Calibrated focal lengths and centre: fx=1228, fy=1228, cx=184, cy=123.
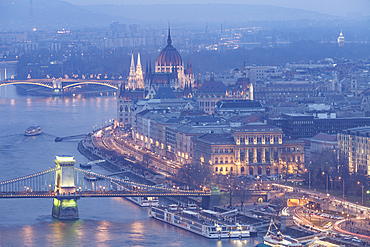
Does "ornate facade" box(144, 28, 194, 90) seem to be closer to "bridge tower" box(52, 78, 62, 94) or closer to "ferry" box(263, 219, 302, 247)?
"bridge tower" box(52, 78, 62, 94)

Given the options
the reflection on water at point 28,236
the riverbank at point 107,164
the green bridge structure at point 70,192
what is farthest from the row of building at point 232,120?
the reflection on water at point 28,236

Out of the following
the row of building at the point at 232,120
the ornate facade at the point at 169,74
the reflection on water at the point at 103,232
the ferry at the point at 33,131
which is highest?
the ornate facade at the point at 169,74

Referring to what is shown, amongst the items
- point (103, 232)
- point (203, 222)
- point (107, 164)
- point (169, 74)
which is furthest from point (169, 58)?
point (103, 232)

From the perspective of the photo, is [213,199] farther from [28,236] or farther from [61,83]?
[61,83]

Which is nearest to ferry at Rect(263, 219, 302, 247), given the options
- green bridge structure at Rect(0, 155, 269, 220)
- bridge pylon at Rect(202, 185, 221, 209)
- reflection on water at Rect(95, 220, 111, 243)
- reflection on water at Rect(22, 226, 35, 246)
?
A: reflection on water at Rect(95, 220, 111, 243)

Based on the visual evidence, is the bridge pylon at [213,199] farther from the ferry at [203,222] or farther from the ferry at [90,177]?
the ferry at [90,177]

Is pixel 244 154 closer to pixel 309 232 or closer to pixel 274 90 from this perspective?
pixel 309 232
